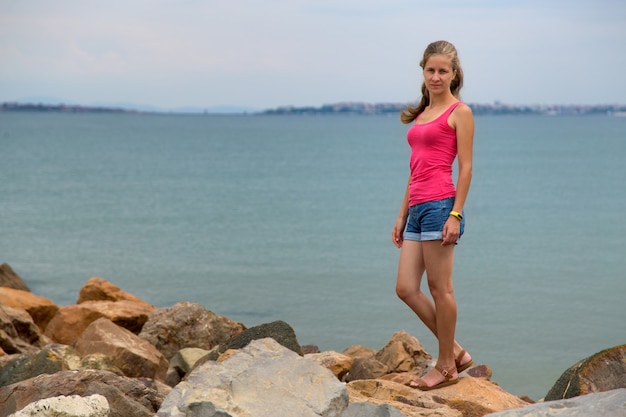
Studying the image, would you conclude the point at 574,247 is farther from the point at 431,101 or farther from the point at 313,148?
the point at 313,148

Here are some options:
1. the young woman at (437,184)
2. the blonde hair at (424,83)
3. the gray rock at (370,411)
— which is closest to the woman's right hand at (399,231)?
the young woman at (437,184)

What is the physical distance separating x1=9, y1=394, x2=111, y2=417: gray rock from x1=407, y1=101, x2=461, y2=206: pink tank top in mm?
2209

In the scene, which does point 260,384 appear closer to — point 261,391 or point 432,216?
point 261,391

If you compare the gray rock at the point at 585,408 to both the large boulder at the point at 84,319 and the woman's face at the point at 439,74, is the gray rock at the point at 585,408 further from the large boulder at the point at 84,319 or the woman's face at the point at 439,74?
the large boulder at the point at 84,319

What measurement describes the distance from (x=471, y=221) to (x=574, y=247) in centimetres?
554

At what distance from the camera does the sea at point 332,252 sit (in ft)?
44.9

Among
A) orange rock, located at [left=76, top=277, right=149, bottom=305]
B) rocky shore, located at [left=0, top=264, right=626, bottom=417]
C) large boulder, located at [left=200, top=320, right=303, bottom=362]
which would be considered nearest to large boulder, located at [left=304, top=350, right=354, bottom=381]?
rocky shore, located at [left=0, top=264, right=626, bottom=417]

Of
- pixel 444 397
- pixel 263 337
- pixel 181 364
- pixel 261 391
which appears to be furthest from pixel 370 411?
pixel 181 364

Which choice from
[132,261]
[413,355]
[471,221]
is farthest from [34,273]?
[471,221]

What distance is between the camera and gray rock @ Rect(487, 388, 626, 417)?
4.33 metres

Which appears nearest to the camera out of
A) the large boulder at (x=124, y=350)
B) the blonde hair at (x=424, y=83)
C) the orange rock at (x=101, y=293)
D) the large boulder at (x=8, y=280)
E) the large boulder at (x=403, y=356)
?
the blonde hair at (x=424, y=83)

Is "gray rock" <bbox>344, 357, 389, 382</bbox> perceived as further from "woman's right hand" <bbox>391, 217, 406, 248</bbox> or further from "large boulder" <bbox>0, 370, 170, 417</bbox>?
"large boulder" <bbox>0, 370, 170, 417</bbox>

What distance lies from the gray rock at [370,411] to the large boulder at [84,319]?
18.9 feet

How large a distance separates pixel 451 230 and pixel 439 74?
0.95 metres
